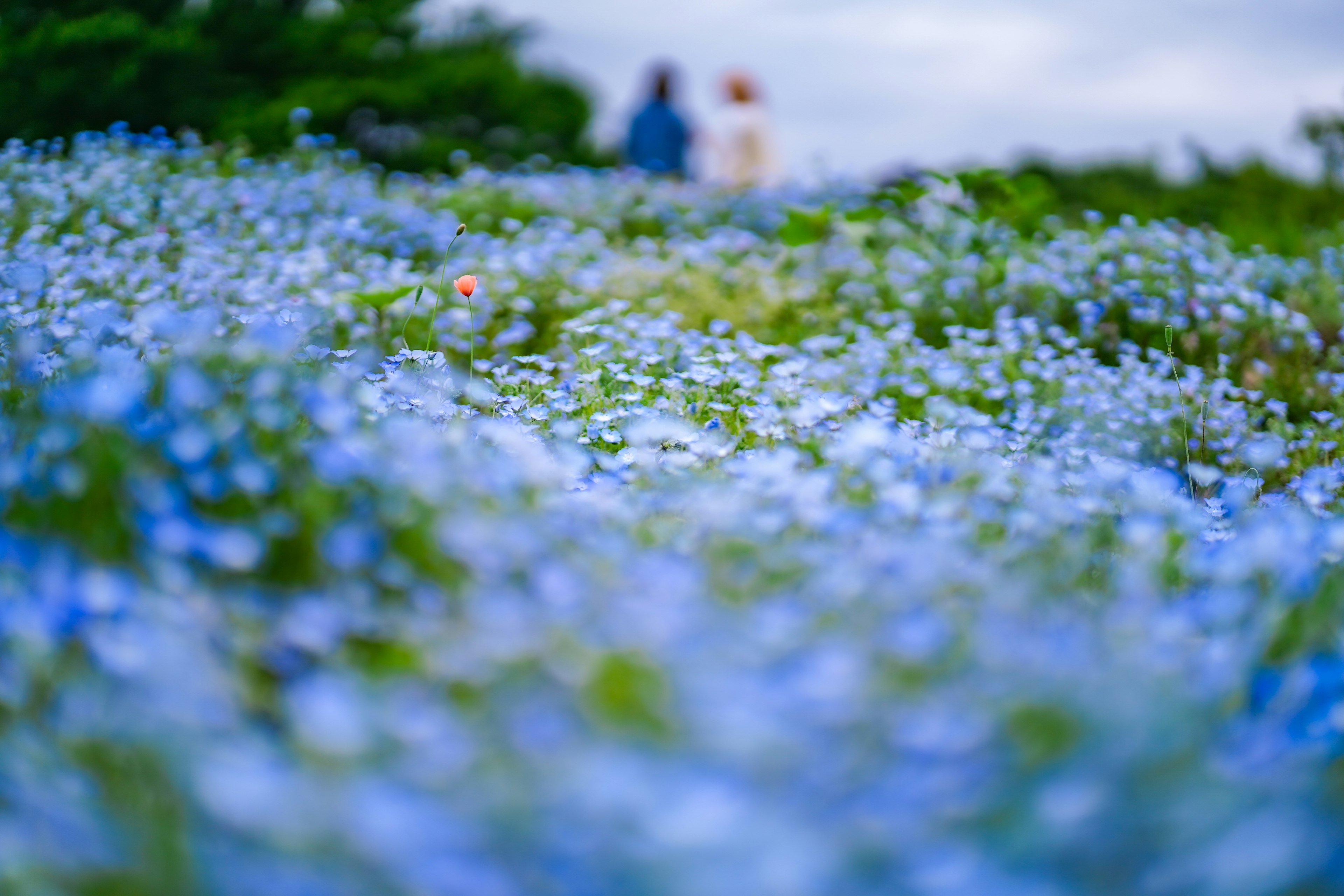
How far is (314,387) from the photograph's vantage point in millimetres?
2273

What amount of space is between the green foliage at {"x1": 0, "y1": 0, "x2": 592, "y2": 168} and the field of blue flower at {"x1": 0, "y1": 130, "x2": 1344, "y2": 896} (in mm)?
4539

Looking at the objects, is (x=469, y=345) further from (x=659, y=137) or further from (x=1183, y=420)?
(x=659, y=137)

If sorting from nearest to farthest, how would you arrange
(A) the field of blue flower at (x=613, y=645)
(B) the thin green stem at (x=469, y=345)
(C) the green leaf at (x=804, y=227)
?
(A) the field of blue flower at (x=613, y=645) < (B) the thin green stem at (x=469, y=345) < (C) the green leaf at (x=804, y=227)

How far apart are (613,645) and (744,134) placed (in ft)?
33.2

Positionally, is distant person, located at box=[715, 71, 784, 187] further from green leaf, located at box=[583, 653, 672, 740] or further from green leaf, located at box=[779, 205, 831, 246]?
green leaf, located at box=[583, 653, 672, 740]

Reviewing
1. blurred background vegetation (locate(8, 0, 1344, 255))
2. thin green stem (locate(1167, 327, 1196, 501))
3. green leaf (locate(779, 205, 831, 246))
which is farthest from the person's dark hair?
thin green stem (locate(1167, 327, 1196, 501))

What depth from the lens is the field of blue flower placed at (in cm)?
129

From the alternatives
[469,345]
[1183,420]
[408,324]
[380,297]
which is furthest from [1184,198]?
[380,297]

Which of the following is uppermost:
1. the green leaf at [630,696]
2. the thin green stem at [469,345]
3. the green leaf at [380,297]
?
the thin green stem at [469,345]

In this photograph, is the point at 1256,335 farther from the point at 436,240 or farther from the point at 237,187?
the point at 237,187

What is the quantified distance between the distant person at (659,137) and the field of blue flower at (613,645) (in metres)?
8.40

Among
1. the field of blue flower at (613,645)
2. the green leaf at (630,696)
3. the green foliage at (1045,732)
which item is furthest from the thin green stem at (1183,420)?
the green leaf at (630,696)

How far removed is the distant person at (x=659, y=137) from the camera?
37.5 feet

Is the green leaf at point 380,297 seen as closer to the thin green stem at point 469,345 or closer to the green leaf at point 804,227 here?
the thin green stem at point 469,345
